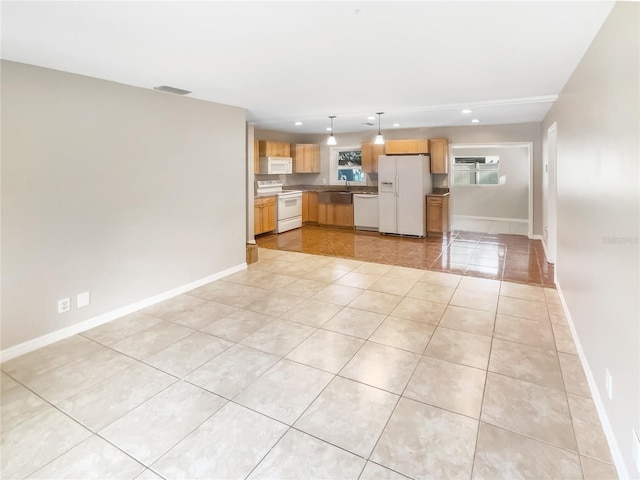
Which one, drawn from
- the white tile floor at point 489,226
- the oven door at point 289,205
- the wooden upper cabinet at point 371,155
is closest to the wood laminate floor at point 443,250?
the oven door at point 289,205

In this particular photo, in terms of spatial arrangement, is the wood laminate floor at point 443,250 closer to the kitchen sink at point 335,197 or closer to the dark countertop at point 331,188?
the kitchen sink at point 335,197

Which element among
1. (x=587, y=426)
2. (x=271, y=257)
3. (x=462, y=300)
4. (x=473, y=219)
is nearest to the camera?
(x=587, y=426)

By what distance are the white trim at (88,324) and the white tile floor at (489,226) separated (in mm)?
6504

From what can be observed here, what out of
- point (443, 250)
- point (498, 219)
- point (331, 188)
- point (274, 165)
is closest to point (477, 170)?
point (498, 219)

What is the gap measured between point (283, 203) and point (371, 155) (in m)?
2.35

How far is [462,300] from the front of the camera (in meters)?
3.87

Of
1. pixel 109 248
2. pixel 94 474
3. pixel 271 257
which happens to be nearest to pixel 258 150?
pixel 271 257

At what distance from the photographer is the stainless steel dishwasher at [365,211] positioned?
7.94 metres

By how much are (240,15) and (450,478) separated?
2681mm

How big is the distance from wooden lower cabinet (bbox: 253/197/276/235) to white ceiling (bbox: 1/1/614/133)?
3.42m

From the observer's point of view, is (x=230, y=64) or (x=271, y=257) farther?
(x=271, y=257)

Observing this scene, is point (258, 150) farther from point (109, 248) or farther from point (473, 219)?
point (473, 219)

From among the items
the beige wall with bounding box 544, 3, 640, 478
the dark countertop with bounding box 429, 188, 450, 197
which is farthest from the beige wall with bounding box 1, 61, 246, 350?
the dark countertop with bounding box 429, 188, 450, 197

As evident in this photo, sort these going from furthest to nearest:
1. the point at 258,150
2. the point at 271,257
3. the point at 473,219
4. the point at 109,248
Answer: the point at 473,219
the point at 258,150
the point at 271,257
the point at 109,248
